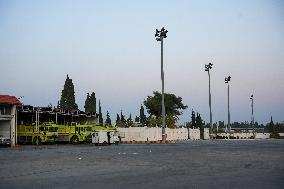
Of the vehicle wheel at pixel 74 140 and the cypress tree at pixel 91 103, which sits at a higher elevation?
the cypress tree at pixel 91 103

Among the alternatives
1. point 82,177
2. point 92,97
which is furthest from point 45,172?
point 92,97

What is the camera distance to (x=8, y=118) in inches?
2079

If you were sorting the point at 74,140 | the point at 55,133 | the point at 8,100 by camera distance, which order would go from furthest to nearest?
the point at 74,140 → the point at 55,133 → the point at 8,100

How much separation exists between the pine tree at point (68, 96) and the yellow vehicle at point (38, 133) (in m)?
40.9

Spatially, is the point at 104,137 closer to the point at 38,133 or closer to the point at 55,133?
the point at 55,133

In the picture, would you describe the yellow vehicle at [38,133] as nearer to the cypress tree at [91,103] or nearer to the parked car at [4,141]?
the parked car at [4,141]

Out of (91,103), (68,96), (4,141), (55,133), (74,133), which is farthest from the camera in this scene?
(91,103)

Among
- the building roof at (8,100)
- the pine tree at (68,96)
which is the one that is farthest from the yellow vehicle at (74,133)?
the pine tree at (68,96)

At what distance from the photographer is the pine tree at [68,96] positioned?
9788cm

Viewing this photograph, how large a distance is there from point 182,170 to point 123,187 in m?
5.43

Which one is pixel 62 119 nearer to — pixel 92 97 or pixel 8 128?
pixel 8 128

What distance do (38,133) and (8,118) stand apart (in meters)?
4.45

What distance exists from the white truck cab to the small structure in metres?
9.84

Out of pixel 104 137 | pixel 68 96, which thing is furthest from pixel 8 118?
pixel 68 96
